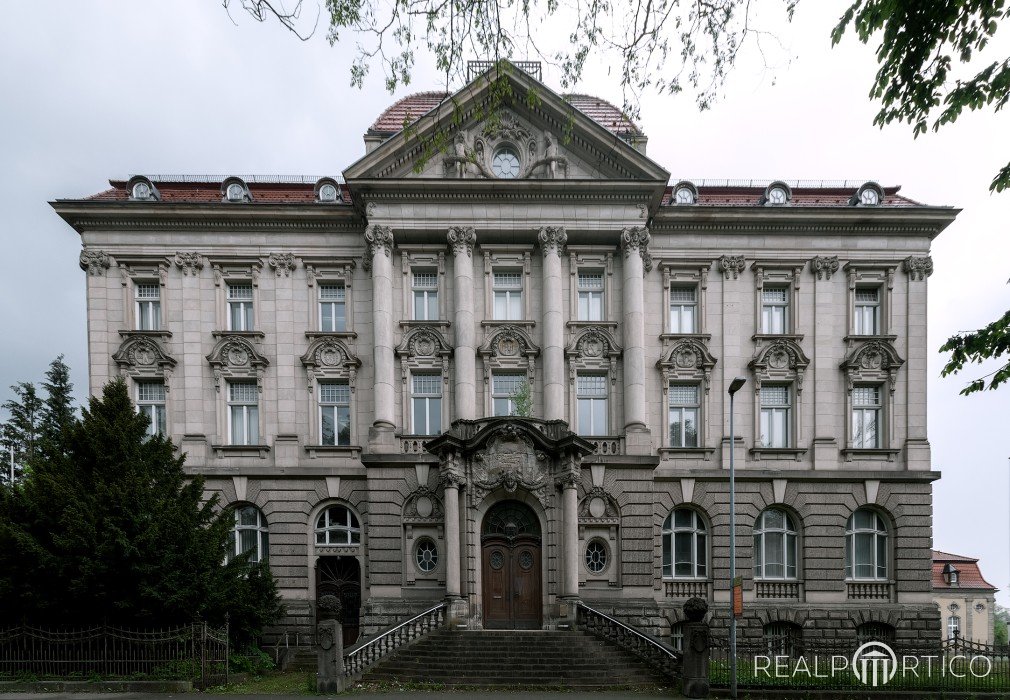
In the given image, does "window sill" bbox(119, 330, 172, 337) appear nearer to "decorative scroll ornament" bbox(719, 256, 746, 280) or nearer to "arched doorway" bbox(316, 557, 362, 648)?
"arched doorway" bbox(316, 557, 362, 648)

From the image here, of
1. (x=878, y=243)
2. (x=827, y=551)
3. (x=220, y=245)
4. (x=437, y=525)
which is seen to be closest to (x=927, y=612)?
(x=827, y=551)

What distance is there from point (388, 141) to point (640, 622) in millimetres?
17766

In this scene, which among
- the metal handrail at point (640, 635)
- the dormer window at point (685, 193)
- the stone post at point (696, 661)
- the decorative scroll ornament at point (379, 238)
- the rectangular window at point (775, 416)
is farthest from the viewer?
the dormer window at point (685, 193)

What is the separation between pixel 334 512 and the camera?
941 inches

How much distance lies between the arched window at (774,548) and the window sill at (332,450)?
1437cm

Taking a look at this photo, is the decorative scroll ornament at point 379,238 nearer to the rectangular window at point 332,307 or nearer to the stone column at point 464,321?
the stone column at point 464,321

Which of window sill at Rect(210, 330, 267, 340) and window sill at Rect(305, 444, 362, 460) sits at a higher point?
window sill at Rect(210, 330, 267, 340)

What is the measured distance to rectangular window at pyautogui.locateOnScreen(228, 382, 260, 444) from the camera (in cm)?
2433

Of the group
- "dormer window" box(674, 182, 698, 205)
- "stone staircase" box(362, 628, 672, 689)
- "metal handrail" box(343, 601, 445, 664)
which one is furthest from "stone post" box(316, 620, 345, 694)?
"dormer window" box(674, 182, 698, 205)

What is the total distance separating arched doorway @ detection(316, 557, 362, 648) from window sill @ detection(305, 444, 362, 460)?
11.8ft

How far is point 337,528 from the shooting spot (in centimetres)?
2364

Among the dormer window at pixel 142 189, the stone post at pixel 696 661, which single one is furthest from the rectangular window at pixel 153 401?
the stone post at pixel 696 661

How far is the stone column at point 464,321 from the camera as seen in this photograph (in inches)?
906

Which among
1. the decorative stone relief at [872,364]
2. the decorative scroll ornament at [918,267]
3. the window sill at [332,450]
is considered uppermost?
the decorative scroll ornament at [918,267]
